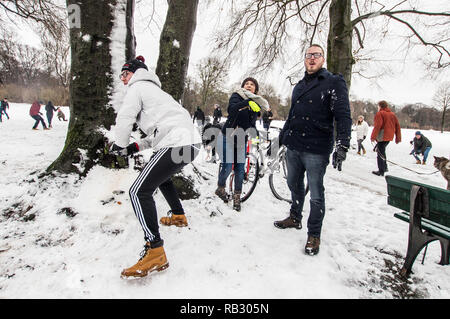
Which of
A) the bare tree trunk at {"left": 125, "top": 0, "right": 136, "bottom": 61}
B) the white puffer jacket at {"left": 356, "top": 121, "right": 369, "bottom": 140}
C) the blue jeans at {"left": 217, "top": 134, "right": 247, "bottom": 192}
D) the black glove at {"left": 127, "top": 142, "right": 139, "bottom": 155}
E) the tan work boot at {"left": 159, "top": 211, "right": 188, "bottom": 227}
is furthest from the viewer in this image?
the white puffer jacket at {"left": 356, "top": 121, "right": 369, "bottom": 140}

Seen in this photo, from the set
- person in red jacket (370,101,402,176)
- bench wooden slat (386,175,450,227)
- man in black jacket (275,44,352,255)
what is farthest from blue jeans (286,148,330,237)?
person in red jacket (370,101,402,176)

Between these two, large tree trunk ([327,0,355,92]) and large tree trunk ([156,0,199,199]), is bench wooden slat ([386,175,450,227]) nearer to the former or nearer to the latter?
large tree trunk ([156,0,199,199])

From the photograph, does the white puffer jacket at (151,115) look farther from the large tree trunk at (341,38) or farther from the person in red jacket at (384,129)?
the large tree trunk at (341,38)

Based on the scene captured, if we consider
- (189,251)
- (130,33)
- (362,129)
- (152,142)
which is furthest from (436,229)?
(362,129)

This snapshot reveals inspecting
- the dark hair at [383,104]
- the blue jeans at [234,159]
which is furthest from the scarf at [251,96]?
the dark hair at [383,104]

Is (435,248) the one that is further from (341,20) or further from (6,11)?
(6,11)

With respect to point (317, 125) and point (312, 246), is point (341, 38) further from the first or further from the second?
point (312, 246)

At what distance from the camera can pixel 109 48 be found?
120 inches

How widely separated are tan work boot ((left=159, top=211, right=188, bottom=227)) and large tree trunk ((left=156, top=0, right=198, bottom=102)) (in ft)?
5.79

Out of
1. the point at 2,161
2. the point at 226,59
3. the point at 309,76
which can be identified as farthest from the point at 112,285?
the point at 226,59

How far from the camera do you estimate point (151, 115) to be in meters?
2.07

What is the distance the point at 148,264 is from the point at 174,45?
2913 mm

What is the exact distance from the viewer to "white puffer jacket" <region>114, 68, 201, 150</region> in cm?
199

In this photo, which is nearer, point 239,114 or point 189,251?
point 189,251
